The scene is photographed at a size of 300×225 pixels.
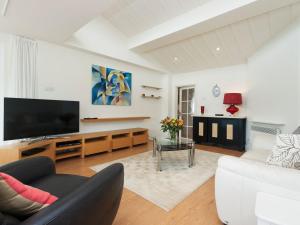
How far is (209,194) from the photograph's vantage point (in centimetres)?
208

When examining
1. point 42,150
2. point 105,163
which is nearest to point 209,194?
point 105,163

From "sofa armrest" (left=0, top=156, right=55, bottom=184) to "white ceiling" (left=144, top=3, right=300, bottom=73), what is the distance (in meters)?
3.93

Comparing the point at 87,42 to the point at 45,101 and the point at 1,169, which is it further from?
the point at 1,169

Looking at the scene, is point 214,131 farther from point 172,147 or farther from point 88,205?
point 88,205

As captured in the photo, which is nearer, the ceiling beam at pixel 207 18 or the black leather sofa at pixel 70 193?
the black leather sofa at pixel 70 193

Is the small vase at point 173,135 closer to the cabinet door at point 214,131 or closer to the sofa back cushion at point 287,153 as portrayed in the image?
the sofa back cushion at point 287,153

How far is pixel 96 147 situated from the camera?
3.63 m

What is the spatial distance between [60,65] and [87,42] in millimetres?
821

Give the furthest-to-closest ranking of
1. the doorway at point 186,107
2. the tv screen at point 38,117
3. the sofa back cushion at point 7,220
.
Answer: the doorway at point 186,107 → the tv screen at point 38,117 → the sofa back cushion at point 7,220

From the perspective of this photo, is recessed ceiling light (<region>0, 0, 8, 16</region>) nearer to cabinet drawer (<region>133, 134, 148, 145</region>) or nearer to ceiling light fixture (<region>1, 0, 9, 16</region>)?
ceiling light fixture (<region>1, 0, 9, 16</region>)

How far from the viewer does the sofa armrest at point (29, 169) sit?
4.35ft

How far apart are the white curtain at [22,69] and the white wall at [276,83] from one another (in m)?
4.22

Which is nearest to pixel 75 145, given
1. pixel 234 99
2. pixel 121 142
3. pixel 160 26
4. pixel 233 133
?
pixel 121 142

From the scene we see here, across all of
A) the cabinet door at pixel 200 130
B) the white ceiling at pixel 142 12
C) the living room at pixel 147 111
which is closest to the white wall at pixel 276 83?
the living room at pixel 147 111
